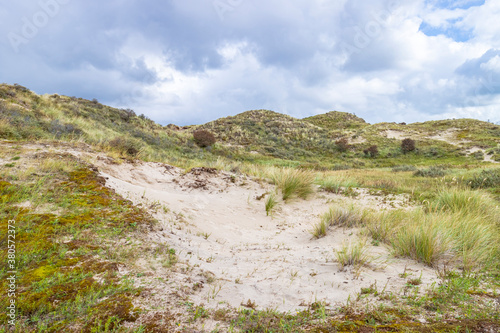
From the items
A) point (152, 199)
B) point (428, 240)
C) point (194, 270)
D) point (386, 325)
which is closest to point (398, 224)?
point (428, 240)

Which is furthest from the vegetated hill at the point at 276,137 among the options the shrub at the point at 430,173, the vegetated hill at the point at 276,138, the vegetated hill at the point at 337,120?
the shrub at the point at 430,173

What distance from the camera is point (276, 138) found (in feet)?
138

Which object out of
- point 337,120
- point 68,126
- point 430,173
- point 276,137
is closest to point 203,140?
point 68,126

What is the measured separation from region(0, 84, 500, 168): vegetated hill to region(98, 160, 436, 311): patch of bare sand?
6.27 meters

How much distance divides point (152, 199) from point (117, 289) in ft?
11.9

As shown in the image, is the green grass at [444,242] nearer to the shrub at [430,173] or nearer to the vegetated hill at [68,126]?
the vegetated hill at [68,126]

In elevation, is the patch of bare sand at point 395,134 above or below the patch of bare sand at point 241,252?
above

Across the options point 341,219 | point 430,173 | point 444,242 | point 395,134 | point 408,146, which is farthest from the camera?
point 395,134

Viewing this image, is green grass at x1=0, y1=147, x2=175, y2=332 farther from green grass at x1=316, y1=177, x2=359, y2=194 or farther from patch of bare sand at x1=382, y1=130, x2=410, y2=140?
patch of bare sand at x1=382, y1=130, x2=410, y2=140

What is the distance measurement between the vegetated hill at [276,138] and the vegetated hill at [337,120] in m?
1.37

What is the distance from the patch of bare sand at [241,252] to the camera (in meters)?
2.54

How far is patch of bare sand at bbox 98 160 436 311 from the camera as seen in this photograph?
2537 millimetres

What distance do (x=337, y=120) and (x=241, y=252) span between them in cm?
7103

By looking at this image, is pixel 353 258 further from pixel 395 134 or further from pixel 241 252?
pixel 395 134
